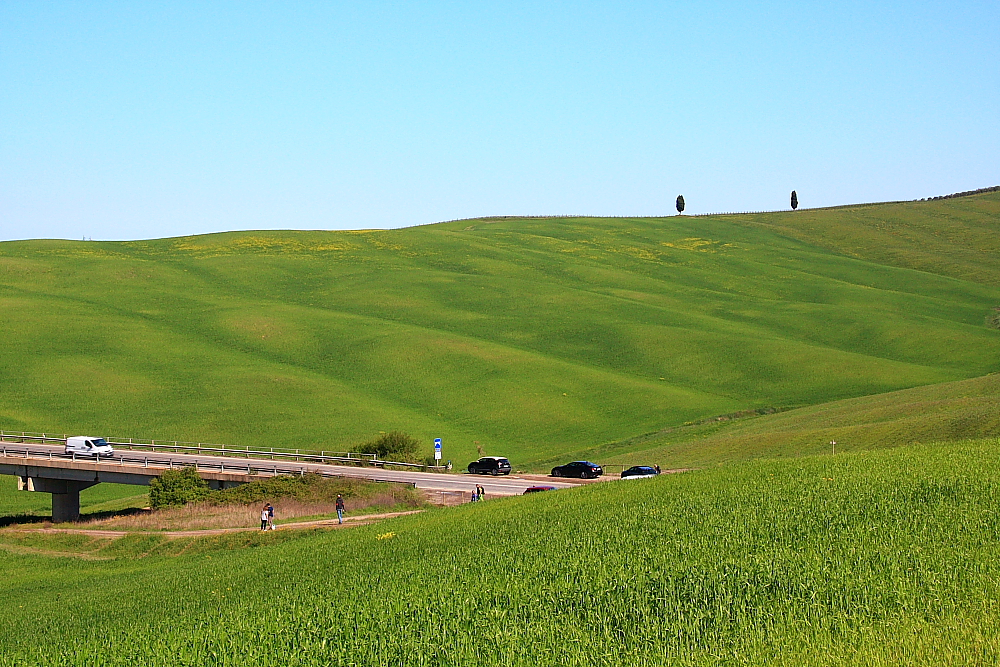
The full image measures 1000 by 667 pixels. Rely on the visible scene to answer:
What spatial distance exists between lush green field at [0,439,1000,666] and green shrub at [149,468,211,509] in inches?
767

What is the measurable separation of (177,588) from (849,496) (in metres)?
19.6

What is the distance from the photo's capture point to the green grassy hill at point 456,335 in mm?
79938

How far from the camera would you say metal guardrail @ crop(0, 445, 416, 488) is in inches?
2247

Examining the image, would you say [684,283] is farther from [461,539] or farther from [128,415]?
[461,539]

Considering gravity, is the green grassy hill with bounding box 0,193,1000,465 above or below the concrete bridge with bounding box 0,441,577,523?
above

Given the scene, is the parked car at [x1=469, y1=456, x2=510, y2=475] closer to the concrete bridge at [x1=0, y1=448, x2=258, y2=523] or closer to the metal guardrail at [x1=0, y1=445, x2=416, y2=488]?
the metal guardrail at [x1=0, y1=445, x2=416, y2=488]

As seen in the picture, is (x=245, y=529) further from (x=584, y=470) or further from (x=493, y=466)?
(x=493, y=466)

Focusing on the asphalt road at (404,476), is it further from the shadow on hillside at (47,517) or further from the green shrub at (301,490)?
the shadow on hillside at (47,517)

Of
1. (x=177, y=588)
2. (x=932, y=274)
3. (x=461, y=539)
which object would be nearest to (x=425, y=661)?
(x=461, y=539)

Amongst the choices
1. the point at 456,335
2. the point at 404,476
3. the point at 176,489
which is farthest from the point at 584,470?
the point at 456,335

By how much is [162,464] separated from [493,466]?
20.3 m

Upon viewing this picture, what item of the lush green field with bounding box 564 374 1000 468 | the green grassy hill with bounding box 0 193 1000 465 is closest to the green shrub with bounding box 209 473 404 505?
the lush green field with bounding box 564 374 1000 468

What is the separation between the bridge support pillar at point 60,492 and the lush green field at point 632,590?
26184 millimetres

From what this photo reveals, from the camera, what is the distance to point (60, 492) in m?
58.7
